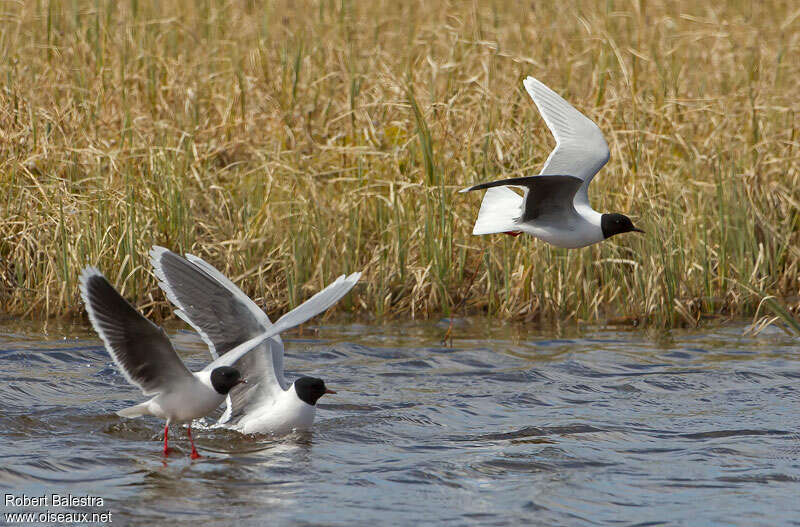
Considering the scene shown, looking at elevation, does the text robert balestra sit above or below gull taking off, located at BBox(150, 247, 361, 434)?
below

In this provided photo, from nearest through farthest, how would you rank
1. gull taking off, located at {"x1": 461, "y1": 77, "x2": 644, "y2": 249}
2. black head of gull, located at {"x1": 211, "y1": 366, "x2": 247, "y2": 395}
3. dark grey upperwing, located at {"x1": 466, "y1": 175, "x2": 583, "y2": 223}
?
black head of gull, located at {"x1": 211, "y1": 366, "x2": 247, "y2": 395}, dark grey upperwing, located at {"x1": 466, "y1": 175, "x2": 583, "y2": 223}, gull taking off, located at {"x1": 461, "y1": 77, "x2": 644, "y2": 249}

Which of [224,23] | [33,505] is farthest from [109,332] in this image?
[224,23]

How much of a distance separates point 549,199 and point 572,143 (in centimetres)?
59

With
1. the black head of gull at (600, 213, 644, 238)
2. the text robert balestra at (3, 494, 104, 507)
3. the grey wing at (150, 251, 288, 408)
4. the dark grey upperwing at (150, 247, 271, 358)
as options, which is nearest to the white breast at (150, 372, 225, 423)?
the grey wing at (150, 251, 288, 408)

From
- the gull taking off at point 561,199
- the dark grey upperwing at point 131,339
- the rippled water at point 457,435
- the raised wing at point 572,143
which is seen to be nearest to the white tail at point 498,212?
the gull taking off at point 561,199

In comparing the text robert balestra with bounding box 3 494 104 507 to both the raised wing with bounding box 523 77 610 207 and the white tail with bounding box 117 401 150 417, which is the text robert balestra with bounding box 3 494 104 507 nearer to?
the white tail with bounding box 117 401 150 417

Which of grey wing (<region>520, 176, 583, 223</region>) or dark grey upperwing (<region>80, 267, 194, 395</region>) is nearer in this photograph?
dark grey upperwing (<region>80, 267, 194, 395</region>)

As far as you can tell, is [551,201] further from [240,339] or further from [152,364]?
[152,364]

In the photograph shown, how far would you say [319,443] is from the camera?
6.20m

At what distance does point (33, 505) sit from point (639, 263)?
4982 mm

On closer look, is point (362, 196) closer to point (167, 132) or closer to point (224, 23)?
point (167, 132)

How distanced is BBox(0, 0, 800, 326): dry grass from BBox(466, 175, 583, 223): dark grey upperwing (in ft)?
5.12

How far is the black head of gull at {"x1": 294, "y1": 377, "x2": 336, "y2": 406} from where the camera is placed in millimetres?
6207

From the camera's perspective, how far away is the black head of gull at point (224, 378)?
579 cm
